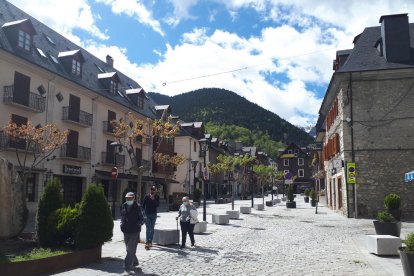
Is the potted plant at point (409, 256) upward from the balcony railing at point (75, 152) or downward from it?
downward

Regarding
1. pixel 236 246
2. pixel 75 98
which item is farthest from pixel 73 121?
pixel 236 246

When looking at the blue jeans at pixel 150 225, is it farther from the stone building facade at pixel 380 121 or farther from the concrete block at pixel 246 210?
the concrete block at pixel 246 210

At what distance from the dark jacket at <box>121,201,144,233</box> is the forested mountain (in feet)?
280

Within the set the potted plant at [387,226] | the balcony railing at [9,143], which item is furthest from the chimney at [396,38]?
the balcony railing at [9,143]

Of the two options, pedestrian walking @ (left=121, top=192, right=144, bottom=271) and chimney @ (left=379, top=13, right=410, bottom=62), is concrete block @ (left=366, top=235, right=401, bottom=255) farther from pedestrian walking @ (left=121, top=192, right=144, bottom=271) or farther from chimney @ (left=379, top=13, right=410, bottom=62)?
chimney @ (left=379, top=13, right=410, bottom=62)

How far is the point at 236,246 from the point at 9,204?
652cm

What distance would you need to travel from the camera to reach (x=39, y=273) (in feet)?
25.3

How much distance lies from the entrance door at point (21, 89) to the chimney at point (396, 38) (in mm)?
21232

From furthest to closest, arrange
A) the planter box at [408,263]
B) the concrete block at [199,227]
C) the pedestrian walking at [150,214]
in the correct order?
1. the concrete block at [199,227]
2. the pedestrian walking at [150,214]
3. the planter box at [408,263]

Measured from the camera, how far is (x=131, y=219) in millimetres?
8797

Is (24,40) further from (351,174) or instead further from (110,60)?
(351,174)

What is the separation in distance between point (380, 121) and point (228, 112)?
98.3 m

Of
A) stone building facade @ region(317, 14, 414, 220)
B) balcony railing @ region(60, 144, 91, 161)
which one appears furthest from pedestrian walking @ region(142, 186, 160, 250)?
balcony railing @ region(60, 144, 91, 161)

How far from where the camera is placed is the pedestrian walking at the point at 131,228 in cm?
856
